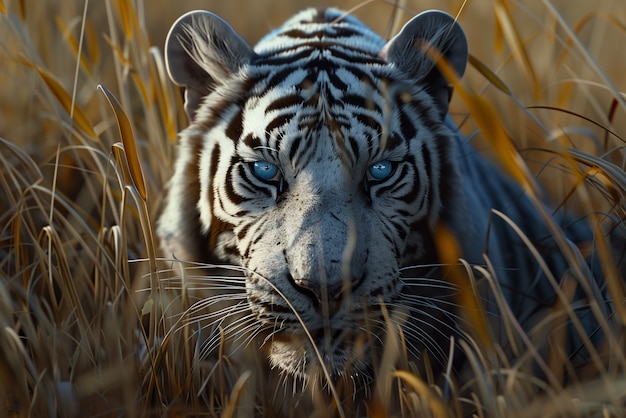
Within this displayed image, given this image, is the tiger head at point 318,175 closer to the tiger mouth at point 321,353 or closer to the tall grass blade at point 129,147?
the tiger mouth at point 321,353

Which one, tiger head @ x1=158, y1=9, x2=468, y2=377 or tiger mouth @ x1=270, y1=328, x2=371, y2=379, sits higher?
tiger head @ x1=158, y1=9, x2=468, y2=377

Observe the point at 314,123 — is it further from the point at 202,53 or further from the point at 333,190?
the point at 202,53

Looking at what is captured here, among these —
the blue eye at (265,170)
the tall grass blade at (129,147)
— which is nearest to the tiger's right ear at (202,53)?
the blue eye at (265,170)

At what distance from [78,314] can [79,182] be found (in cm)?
150

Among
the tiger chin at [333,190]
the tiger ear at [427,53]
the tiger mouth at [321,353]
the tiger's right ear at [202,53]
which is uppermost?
the tiger's right ear at [202,53]

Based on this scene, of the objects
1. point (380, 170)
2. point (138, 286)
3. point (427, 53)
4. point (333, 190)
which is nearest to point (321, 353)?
point (333, 190)

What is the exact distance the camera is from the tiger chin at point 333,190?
196 centimetres

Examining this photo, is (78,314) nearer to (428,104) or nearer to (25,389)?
(25,389)

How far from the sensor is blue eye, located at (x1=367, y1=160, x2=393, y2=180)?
2117 mm

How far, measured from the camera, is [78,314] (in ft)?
6.71

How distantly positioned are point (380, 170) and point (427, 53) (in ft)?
1.30

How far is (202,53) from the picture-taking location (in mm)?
2309

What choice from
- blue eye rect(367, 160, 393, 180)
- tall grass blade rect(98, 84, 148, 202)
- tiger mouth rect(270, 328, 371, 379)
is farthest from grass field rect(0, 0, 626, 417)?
blue eye rect(367, 160, 393, 180)

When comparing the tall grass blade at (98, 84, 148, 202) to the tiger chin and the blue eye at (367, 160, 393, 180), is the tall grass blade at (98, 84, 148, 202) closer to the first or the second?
the tiger chin
